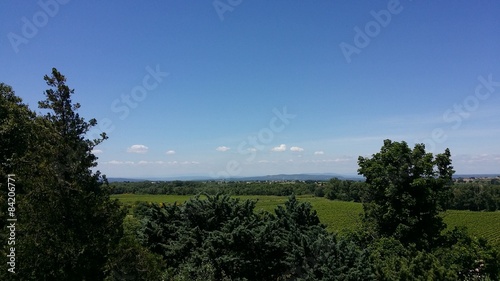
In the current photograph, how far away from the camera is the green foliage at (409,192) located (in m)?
20.8

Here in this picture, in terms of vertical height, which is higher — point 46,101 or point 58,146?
point 46,101

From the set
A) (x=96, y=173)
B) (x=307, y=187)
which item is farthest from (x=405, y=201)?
(x=307, y=187)

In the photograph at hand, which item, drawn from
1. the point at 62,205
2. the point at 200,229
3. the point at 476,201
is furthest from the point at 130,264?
the point at 476,201

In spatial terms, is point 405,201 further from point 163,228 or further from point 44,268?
point 44,268

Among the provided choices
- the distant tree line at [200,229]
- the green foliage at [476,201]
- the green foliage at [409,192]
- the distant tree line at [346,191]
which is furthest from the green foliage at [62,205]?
the green foliage at [476,201]

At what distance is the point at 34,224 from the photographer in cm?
788

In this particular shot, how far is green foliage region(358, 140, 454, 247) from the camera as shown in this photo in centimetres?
2075

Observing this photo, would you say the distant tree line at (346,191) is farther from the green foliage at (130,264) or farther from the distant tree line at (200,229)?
the green foliage at (130,264)

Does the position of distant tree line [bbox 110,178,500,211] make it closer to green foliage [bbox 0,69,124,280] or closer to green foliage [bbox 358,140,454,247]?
green foliage [bbox 358,140,454,247]

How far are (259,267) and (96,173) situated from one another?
32.5 ft

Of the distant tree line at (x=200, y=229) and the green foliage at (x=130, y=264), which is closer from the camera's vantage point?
the distant tree line at (x=200, y=229)

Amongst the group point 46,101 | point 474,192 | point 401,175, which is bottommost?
point 474,192

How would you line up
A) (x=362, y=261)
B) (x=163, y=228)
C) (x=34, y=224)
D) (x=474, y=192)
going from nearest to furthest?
(x=34, y=224) → (x=362, y=261) → (x=163, y=228) → (x=474, y=192)

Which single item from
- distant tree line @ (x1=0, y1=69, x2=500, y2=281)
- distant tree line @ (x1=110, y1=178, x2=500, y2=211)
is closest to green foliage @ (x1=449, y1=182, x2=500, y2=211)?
distant tree line @ (x1=110, y1=178, x2=500, y2=211)
